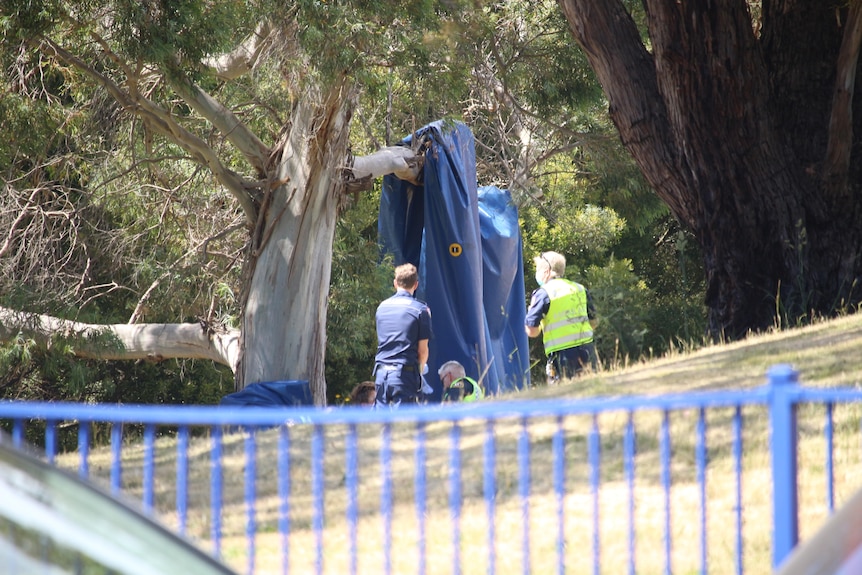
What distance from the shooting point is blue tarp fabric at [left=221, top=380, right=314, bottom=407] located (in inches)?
388

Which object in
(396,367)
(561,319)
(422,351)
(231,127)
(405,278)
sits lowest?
(396,367)

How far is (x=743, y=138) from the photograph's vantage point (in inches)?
367

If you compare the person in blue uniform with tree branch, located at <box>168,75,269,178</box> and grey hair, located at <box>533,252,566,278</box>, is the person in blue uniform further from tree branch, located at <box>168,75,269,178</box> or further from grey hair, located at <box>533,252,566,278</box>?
tree branch, located at <box>168,75,269,178</box>

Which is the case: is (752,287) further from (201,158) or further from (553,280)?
(201,158)

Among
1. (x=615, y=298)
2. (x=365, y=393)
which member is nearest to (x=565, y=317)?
(x=365, y=393)

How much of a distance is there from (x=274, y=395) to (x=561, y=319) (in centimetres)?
294

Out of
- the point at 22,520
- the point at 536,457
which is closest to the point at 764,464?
the point at 536,457

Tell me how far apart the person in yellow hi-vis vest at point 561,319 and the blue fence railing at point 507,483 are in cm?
348

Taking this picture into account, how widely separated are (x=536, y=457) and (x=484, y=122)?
1280cm

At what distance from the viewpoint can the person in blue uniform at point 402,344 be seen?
822cm

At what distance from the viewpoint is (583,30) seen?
955 cm

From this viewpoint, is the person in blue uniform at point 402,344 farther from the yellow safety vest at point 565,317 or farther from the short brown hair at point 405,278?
the yellow safety vest at point 565,317

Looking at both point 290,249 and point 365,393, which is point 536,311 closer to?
point 365,393

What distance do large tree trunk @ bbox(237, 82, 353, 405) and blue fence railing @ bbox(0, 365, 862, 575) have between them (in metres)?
5.30
